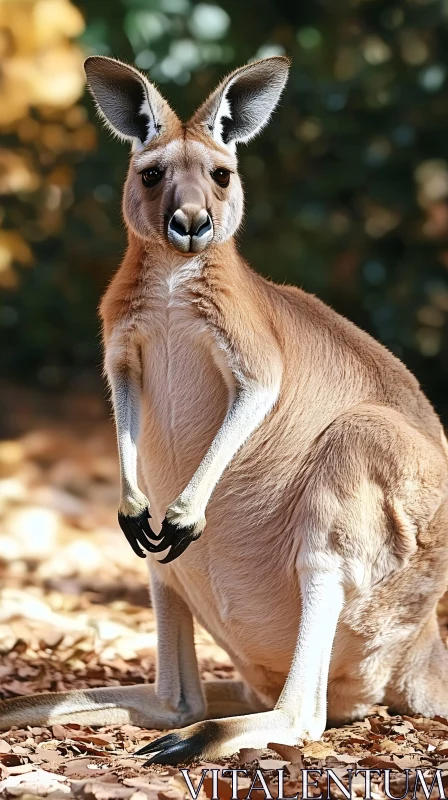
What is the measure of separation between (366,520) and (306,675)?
0.51 m

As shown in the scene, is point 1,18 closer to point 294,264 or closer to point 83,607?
point 294,264

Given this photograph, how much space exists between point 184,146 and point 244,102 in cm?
34

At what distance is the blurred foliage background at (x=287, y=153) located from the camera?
7750mm

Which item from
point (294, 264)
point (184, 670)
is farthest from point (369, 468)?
point (294, 264)

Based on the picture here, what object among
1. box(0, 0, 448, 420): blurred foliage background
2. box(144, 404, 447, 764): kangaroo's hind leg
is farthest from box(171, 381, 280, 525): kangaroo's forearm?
box(0, 0, 448, 420): blurred foliage background

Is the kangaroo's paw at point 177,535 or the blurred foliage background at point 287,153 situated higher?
the blurred foliage background at point 287,153

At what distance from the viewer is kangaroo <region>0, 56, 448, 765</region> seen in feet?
10.9

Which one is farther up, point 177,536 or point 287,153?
point 287,153

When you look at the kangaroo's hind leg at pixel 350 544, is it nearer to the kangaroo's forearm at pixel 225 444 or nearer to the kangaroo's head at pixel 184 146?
the kangaroo's forearm at pixel 225 444

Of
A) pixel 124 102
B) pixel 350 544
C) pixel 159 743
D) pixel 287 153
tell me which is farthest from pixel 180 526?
pixel 287 153

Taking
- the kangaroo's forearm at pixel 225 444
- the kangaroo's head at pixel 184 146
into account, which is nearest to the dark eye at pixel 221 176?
the kangaroo's head at pixel 184 146

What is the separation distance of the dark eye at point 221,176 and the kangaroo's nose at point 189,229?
21cm

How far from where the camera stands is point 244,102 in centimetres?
355

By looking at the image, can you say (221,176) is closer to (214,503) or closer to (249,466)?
(249,466)
